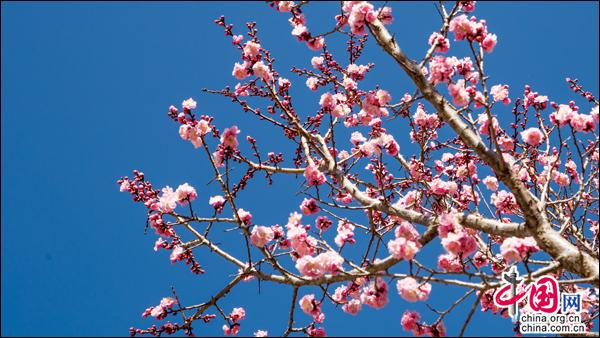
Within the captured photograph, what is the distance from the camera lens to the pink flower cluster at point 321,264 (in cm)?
441

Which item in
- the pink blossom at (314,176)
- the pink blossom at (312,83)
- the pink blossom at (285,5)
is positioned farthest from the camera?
the pink blossom at (312,83)

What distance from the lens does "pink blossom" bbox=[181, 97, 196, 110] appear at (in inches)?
206

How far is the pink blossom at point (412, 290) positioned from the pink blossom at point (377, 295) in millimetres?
140

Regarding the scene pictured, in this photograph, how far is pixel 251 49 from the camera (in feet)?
18.8

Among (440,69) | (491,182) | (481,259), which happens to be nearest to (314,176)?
(440,69)

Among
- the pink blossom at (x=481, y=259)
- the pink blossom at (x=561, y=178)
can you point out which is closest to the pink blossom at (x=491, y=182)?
the pink blossom at (x=561, y=178)

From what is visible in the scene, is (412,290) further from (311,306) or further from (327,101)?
(327,101)

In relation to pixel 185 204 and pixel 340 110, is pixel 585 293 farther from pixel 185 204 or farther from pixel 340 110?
pixel 185 204

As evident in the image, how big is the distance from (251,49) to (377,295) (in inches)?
128

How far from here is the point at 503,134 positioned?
668 cm

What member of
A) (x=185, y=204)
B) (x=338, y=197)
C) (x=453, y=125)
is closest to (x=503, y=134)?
(x=453, y=125)

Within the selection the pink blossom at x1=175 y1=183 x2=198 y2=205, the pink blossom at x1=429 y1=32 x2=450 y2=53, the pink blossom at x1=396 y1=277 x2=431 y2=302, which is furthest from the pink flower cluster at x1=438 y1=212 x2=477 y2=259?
the pink blossom at x1=175 y1=183 x2=198 y2=205

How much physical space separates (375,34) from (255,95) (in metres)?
1.94

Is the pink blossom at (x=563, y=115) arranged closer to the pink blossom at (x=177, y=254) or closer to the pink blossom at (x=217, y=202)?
the pink blossom at (x=217, y=202)
